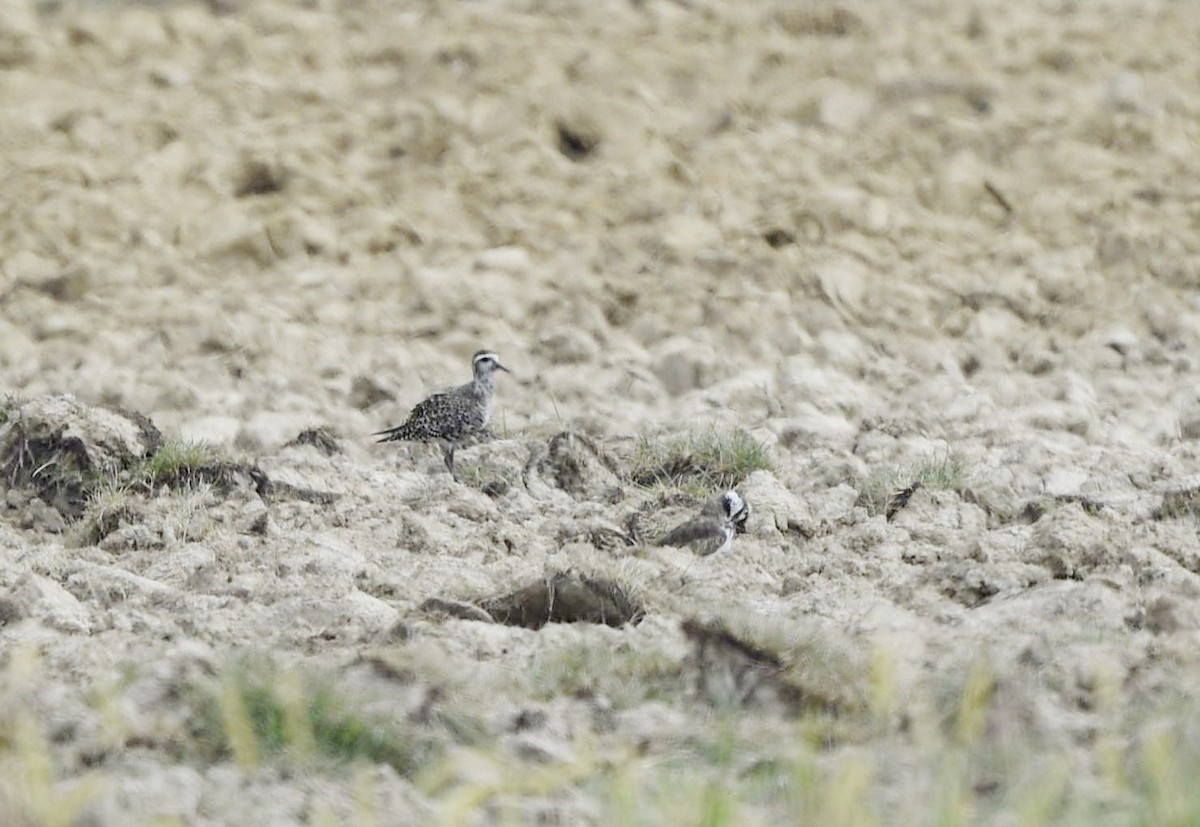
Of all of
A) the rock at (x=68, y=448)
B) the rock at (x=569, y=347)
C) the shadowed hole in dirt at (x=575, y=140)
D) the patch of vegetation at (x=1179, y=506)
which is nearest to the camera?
the patch of vegetation at (x=1179, y=506)

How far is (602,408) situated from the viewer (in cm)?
1023

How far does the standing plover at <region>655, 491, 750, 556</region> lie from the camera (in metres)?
8.01

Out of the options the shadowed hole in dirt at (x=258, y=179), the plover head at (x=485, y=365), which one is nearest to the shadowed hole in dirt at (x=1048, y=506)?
the plover head at (x=485, y=365)

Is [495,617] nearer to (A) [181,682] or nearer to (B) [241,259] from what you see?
(A) [181,682]

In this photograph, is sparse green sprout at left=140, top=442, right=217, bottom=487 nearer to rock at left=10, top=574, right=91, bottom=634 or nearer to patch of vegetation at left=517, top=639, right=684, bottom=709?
rock at left=10, top=574, right=91, bottom=634

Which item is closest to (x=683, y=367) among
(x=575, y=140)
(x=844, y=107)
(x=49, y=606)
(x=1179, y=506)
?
(x=575, y=140)

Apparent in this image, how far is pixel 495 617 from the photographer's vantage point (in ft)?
23.3

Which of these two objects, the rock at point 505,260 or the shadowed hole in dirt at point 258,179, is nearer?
the rock at point 505,260

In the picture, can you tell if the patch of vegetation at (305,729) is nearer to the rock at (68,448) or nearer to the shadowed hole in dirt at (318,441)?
the rock at (68,448)

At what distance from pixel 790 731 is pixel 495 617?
1641 mm

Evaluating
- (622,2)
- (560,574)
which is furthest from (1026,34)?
(560,574)

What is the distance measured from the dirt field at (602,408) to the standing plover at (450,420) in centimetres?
18

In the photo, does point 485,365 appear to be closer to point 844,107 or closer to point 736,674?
point 736,674

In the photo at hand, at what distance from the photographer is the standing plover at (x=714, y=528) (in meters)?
8.01
